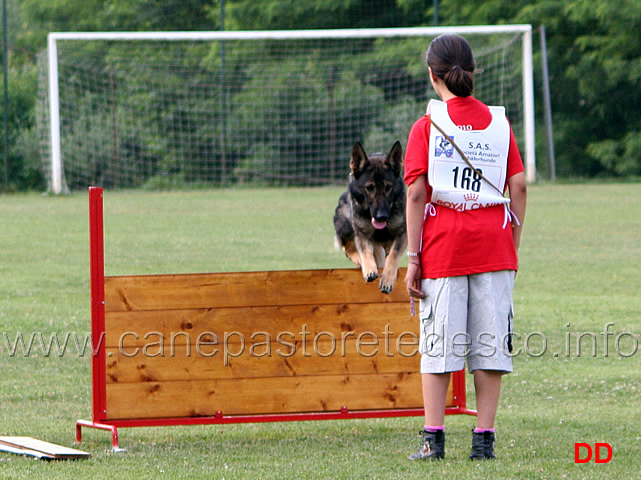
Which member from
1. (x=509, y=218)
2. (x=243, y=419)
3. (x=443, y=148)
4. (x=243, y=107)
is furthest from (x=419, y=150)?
(x=243, y=107)

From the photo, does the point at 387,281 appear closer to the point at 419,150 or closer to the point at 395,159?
the point at 395,159

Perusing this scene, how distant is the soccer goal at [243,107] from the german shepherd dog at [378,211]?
732 inches

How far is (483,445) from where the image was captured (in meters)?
4.37

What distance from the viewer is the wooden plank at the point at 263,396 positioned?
500cm

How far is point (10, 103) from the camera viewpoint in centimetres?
2508

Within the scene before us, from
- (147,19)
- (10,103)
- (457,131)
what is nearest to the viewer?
(457,131)

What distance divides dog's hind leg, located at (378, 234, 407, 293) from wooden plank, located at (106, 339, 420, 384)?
1.06 feet

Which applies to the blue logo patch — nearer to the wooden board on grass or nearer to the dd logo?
the dd logo

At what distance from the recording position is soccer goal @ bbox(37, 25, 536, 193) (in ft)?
81.4

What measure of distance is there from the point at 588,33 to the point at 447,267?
94.2ft

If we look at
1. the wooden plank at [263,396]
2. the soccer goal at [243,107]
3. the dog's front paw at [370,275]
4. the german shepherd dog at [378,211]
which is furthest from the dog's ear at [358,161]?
the soccer goal at [243,107]

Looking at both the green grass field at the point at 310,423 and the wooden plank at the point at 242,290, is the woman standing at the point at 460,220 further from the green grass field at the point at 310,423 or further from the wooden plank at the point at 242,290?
the wooden plank at the point at 242,290

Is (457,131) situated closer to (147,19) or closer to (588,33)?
(588,33)

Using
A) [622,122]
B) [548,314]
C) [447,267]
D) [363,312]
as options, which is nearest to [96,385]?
[363,312]
